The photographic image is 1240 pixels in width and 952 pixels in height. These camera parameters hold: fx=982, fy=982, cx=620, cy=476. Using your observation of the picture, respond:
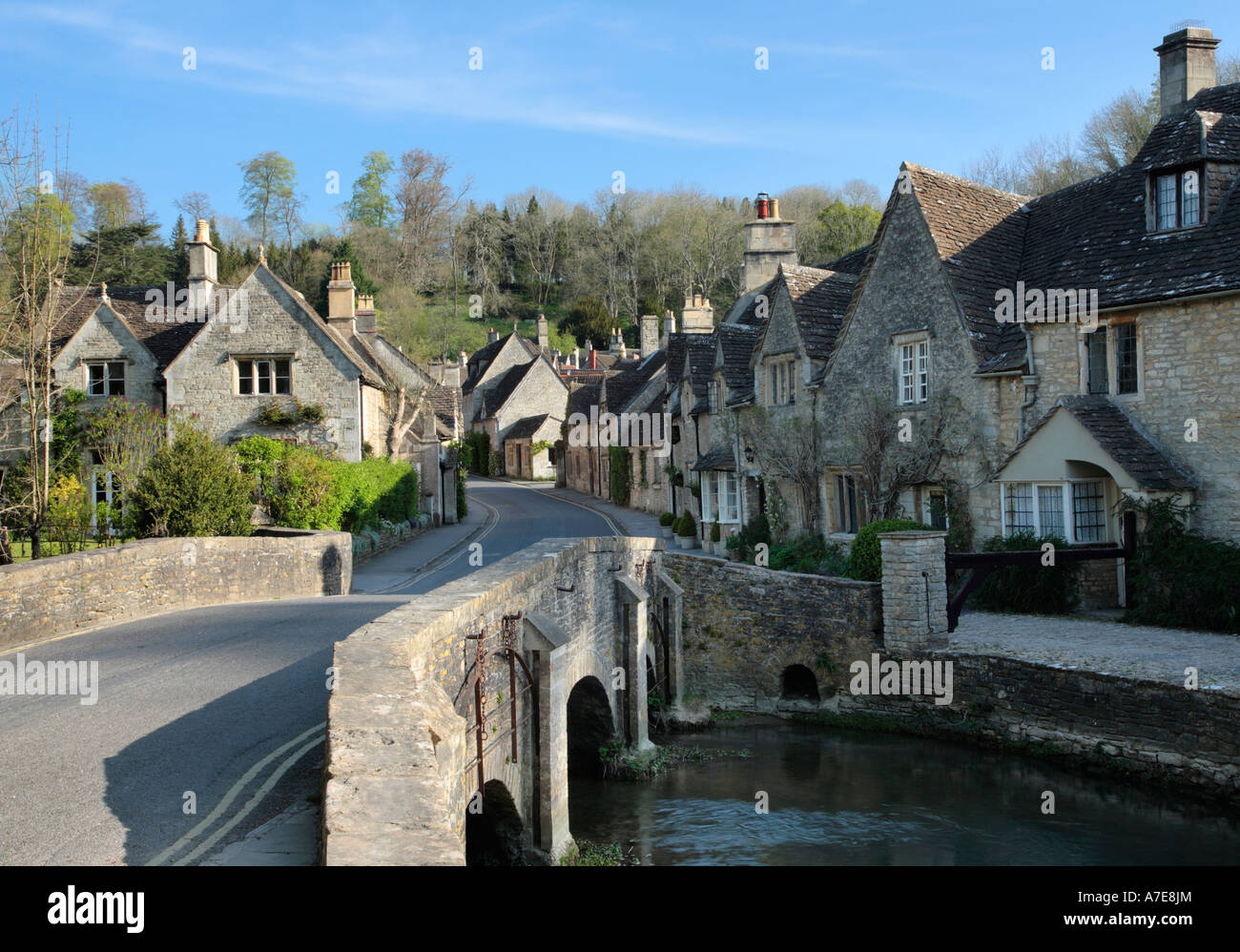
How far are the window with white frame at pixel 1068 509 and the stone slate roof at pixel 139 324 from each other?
1019 inches

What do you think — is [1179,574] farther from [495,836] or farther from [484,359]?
[484,359]

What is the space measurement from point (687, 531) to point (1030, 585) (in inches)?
639

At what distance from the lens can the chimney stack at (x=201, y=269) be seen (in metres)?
32.9

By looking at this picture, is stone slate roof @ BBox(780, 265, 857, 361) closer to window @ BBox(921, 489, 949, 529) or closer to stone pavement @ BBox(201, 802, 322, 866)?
window @ BBox(921, 489, 949, 529)

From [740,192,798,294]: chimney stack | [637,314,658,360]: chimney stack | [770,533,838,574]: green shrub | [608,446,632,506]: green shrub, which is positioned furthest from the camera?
[637,314,658,360]: chimney stack

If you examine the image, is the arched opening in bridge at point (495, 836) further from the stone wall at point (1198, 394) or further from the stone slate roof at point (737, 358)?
the stone slate roof at point (737, 358)

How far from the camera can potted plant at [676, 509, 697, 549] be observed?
3419 centimetres

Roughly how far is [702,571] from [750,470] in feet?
28.9

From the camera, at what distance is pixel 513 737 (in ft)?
38.6

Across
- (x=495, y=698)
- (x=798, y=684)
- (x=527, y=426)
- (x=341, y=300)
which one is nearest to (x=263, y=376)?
(x=341, y=300)

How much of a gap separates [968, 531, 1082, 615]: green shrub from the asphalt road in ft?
40.9

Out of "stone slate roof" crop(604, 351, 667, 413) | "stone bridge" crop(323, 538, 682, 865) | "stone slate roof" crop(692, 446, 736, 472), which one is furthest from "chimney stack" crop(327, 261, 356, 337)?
"stone bridge" crop(323, 538, 682, 865)

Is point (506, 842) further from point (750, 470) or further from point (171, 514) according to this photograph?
point (750, 470)
